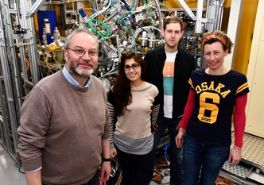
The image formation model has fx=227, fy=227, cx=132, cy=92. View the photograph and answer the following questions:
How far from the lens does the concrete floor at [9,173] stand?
98.0 inches

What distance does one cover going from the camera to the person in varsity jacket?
1.47 m

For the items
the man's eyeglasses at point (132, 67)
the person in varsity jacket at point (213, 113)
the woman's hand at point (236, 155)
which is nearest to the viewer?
the person in varsity jacket at point (213, 113)

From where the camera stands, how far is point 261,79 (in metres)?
3.03

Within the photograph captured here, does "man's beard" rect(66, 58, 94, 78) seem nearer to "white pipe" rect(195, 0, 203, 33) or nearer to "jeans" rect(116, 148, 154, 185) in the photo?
"jeans" rect(116, 148, 154, 185)

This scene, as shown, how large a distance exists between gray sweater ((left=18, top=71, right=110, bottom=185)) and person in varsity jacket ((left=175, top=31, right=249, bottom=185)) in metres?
0.72

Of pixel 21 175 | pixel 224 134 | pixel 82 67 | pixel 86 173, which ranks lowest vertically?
pixel 21 175

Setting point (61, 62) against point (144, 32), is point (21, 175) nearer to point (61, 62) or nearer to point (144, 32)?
point (61, 62)

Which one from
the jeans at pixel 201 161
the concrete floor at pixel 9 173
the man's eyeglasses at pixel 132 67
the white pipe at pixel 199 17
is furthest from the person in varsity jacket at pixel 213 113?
the concrete floor at pixel 9 173

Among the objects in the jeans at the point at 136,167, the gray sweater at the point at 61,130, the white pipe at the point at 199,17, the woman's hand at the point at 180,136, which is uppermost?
the white pipe at the point at 199,17

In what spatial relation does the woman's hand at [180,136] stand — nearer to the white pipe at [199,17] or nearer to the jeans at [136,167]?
the jeans at [136,167]

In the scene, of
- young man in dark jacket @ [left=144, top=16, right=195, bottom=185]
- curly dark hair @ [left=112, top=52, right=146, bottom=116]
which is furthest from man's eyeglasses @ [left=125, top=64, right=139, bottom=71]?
young man in dark jacket @ [left=144, top=16, right=195, bottom=185]

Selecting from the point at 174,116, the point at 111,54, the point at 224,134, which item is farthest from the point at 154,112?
the point at 111,54

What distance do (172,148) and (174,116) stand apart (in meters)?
0.33

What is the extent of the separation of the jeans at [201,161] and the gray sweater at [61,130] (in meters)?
0.74
